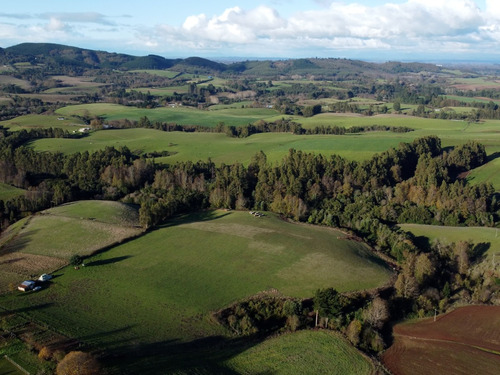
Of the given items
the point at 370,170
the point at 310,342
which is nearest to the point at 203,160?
the point at 370,170

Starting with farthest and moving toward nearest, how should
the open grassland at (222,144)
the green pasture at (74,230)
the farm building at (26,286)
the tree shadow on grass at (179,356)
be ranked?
the open grassland at (222,144), the green pasture at (74,230), the farm building at (26,286), the tree shadow on grass at (179,356)

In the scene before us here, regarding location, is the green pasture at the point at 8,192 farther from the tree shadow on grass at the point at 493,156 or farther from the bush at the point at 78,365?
the tree shadow on grass at the point at 493,156

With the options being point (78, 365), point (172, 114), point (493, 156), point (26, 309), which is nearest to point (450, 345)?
point (78, 365)

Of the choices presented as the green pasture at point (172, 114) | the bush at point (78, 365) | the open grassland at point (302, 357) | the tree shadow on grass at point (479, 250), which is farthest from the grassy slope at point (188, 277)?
the green pasture at point (172, 114)

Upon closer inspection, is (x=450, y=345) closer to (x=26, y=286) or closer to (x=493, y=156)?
(x=26, y=286)

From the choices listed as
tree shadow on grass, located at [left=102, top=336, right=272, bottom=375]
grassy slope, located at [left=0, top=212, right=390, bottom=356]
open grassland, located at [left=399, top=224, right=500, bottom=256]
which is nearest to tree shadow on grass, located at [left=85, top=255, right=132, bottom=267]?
grassy slope, located at [left=0, top=212, right=390, bottom=356]

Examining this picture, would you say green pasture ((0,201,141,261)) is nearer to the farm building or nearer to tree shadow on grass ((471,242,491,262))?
the farm building
